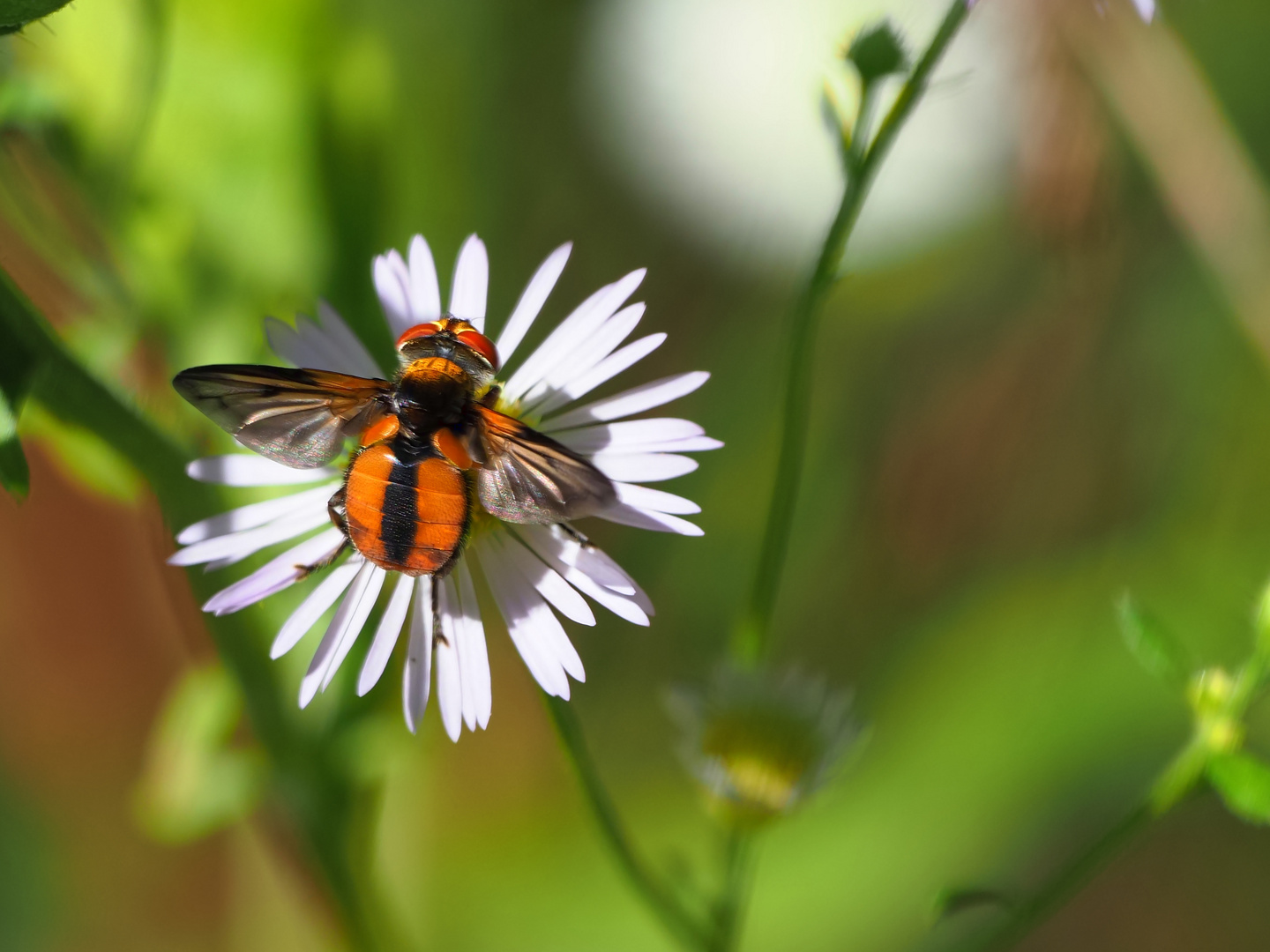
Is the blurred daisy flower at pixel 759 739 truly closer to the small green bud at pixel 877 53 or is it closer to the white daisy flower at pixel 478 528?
the white daisy flower at pixel 478 528

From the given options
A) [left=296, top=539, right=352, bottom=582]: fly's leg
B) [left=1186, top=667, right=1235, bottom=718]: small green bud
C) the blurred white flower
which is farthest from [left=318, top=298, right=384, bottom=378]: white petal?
the blurred white flower

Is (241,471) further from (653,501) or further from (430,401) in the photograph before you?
(653,501)

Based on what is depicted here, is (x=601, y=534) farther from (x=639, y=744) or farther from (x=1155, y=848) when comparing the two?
(x=1155, y=848)

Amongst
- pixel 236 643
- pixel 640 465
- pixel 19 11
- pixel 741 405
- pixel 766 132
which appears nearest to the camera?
pixel 19 11

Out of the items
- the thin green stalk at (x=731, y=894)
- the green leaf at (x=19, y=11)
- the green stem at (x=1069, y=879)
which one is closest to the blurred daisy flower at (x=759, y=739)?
the thin green stalk at (x=731, y=894)

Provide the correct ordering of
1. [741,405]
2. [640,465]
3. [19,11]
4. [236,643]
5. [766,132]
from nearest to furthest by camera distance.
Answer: [19,11] < [640,465] < [236,643] < [741,405] < [766,132]

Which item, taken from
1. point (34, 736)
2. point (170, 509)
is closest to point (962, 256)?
point (170, 509)

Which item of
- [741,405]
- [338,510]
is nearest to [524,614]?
[338,510]
